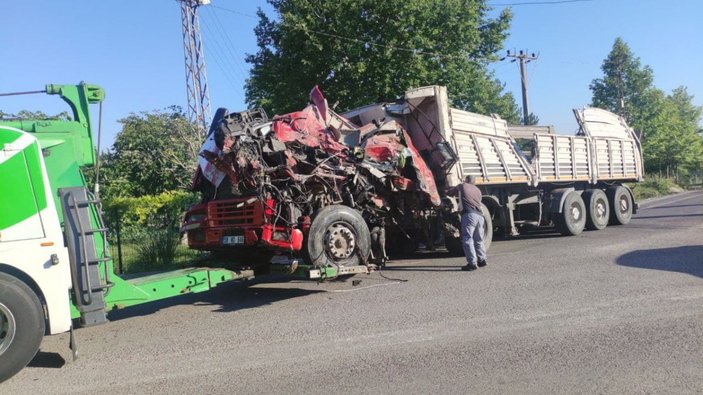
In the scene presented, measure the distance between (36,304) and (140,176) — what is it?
1424 centimetres

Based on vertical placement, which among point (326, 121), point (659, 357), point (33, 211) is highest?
point (326, 121)

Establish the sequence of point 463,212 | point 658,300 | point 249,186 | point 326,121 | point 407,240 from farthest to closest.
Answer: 1. point 407,240
2. point 463,212
3. point 326,121
4. point 249,186
5. point 658,300

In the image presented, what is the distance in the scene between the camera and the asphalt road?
467 centimetres

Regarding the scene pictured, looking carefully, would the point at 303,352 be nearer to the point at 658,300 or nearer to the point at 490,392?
the point at 490,392

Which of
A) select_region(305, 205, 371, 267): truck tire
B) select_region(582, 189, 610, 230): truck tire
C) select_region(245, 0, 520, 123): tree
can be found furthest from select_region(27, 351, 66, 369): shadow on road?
select_region(582, 189, 610, 230): truck tire

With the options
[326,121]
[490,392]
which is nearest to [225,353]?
[490,392]

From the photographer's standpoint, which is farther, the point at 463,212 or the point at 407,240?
the point at 407,240

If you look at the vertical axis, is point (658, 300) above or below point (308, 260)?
below

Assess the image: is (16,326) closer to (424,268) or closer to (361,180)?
(361,180)

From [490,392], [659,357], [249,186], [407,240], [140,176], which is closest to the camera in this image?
[490,392]

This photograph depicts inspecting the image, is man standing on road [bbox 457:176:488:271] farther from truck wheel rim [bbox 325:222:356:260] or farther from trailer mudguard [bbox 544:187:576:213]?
trailer mudguard [bbox 544:187:576:213]

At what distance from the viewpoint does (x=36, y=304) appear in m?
5.12

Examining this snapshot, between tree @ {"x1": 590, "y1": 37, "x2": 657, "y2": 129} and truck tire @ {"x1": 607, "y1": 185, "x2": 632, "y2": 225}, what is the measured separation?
34152mm

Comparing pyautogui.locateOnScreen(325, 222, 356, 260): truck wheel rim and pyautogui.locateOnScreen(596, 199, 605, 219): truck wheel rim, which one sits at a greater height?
pyautogui.locateOnScreen(325, 222, 356, 260): truck wheel rim
